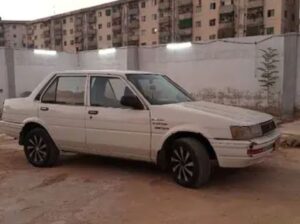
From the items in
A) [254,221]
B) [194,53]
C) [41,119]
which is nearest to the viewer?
[254,221]

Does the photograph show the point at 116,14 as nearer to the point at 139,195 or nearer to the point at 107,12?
the point at 107,12

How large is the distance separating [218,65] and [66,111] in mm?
10868

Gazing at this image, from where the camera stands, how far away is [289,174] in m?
7.02

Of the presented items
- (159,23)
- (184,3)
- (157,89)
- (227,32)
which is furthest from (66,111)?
(159,23)

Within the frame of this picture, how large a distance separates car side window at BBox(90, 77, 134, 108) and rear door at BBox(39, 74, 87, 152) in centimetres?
21

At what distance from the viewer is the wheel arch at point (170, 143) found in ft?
20.6

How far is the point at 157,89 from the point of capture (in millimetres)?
7176

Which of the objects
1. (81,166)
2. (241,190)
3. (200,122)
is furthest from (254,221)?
(81,166)

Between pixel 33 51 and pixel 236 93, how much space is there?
37.7ft

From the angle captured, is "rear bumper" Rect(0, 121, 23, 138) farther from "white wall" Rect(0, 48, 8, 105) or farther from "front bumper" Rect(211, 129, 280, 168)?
"white wall" Rect(0, 48, 8, 105)

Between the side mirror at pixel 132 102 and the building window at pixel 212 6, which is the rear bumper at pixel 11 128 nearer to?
the side mirror at pixel 132 102

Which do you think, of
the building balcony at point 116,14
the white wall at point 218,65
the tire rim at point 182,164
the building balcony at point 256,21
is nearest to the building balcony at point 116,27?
the building balcony at point 116,14

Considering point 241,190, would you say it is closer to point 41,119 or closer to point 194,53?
point 41,119

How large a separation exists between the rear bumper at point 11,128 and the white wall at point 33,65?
1466cm
